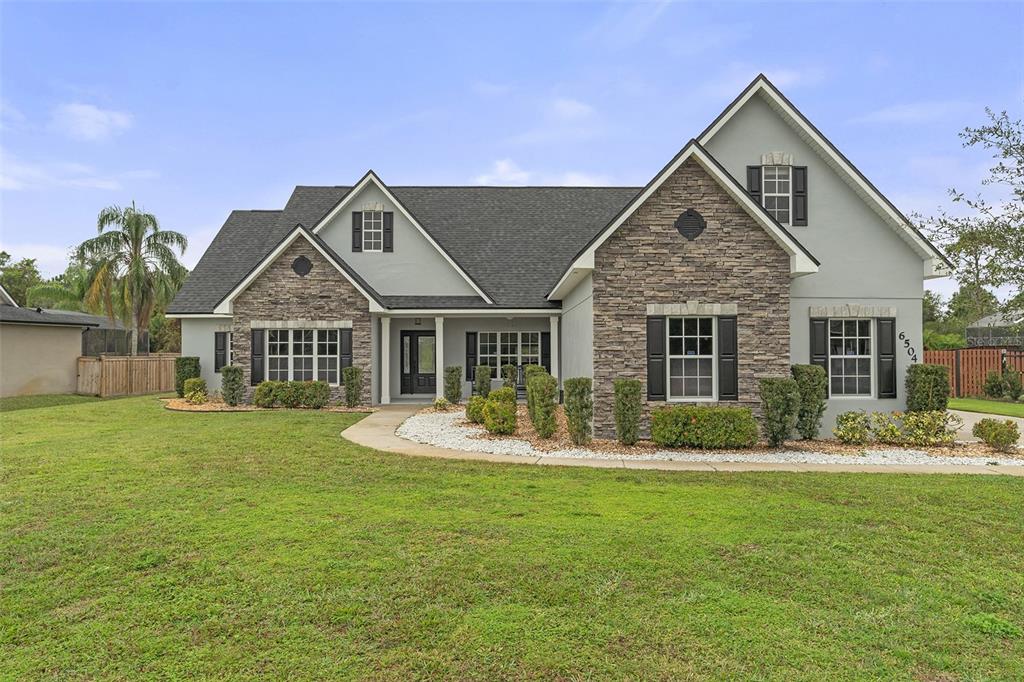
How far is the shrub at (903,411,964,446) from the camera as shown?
10.9m

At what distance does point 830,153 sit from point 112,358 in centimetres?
2611

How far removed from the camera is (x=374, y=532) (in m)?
5.46

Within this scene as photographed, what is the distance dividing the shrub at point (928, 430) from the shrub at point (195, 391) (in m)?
19.1

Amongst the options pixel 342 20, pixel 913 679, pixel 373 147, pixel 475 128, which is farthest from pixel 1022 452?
pixel 373 147

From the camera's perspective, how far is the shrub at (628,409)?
34.4ft

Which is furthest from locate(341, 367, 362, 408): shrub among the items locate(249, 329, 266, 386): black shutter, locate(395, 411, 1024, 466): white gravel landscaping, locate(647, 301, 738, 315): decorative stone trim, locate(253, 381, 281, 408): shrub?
locate(647, 301, 738, 315): decorative stone trim

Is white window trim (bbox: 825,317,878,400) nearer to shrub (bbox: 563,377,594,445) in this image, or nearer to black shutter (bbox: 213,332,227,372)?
shrub (bbox: 563,377,594,445)

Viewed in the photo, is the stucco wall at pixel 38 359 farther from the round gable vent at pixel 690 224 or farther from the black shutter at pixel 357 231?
the round gable vent at pixel 690 224

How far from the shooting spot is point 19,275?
57.7m

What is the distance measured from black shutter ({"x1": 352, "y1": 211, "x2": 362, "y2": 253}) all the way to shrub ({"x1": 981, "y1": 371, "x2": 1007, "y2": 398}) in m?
24.2

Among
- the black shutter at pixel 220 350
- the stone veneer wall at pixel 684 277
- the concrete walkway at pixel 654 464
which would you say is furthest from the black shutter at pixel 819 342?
the black shutter at pixel 220 350

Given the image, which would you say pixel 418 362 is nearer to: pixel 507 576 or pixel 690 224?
pixel 690 224

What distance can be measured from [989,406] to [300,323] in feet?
74.5

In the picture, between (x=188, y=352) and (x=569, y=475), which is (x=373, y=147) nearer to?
(x=188, y=352)
